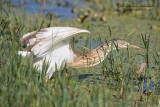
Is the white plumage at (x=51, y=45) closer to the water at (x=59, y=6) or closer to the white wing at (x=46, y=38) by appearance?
the white wing at (x=46, y=38)

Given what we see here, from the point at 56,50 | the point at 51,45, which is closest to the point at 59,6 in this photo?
the point at 56,50

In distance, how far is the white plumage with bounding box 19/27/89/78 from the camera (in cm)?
379

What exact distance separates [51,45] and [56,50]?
18 cm

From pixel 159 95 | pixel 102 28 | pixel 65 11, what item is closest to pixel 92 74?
pixel 159 95

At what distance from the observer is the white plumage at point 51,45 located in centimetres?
379

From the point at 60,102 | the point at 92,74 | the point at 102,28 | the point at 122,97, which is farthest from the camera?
the point at 102,28

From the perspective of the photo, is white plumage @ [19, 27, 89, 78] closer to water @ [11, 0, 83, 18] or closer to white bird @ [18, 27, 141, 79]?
white bird @ [18, 27, 141, 79]

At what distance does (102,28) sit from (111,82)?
2670 mm

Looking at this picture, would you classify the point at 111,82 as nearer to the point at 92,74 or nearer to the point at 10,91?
the point at 92,74

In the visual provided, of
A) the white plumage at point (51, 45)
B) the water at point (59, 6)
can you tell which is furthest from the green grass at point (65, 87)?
the water at point (59, 6)

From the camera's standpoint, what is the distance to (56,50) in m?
4.07

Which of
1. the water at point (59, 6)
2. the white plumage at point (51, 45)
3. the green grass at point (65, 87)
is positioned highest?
the water at point (59, 6)

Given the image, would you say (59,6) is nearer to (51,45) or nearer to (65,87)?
(51,45)

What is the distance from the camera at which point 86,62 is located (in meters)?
4.32
